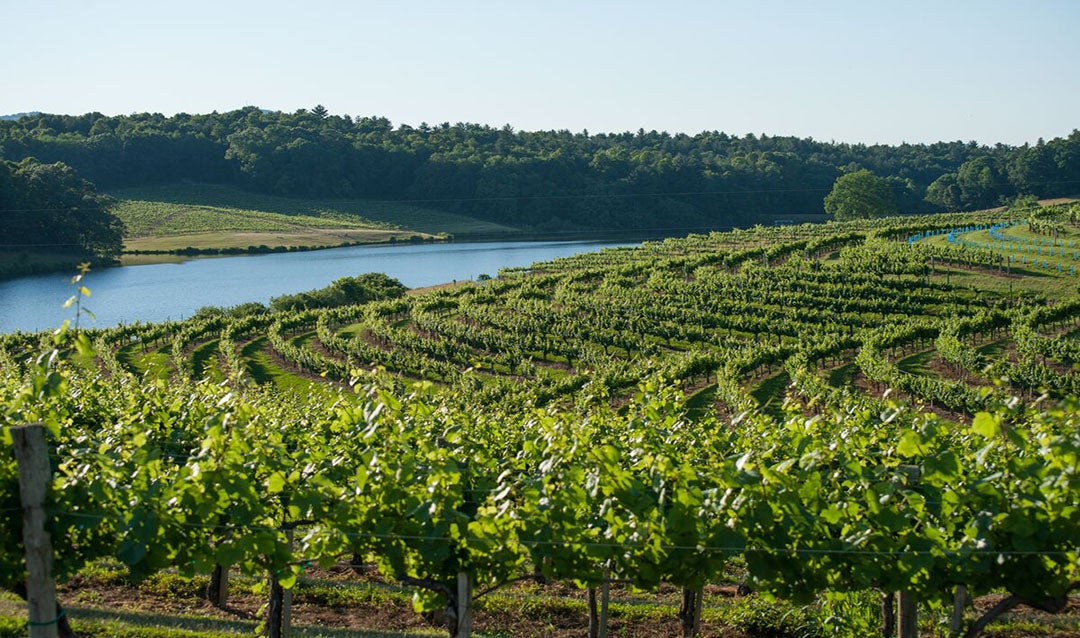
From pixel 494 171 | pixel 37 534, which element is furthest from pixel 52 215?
pixel 37 534

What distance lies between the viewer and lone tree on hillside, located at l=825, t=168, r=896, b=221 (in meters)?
99.4

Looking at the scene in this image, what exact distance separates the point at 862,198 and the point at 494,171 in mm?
47697

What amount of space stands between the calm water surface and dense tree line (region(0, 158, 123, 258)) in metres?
3.06

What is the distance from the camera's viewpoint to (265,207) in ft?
383

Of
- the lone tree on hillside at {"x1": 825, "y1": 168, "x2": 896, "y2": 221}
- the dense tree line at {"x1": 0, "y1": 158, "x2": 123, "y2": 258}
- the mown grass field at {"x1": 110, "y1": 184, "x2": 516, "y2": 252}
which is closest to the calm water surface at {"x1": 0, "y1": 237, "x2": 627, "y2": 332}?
the dense tree line at {"x1": 0, "y1": 158, "x2": 123, "y2": 258}

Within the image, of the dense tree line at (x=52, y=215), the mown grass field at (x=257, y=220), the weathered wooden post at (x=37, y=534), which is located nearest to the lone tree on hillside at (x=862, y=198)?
the mown grass field at (x=257, y=220)

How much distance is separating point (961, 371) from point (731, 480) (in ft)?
82.5

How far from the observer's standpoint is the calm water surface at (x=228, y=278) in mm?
60812

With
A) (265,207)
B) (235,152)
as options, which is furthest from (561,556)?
(235,152)

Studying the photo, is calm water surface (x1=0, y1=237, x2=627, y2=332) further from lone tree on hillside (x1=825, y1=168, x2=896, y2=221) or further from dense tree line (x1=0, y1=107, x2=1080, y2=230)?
lone tree on hillside (x1=825, y1=168, x2=896, y2=221)

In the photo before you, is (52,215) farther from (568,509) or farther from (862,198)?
(568,509)

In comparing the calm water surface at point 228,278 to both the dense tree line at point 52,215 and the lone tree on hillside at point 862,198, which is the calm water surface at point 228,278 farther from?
the lone tree on hillside at point 862,198

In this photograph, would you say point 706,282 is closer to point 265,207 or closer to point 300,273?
point 300,273

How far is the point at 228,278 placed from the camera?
77.1 metres
